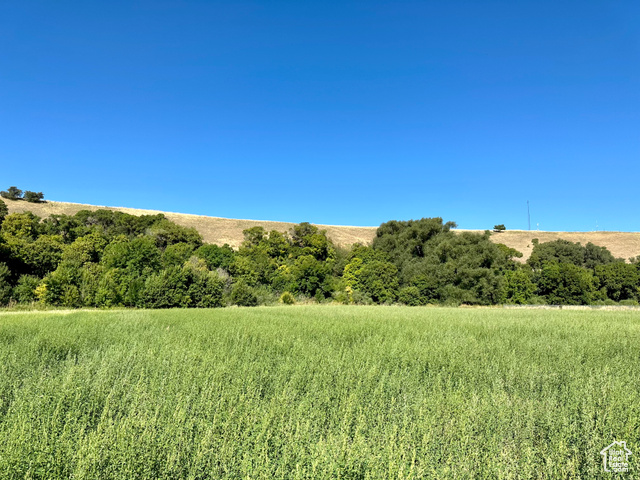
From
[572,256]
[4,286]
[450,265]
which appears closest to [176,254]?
[4,286]

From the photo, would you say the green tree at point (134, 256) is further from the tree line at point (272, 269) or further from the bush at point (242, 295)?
the bush at point (242, 295)

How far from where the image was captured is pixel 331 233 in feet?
207

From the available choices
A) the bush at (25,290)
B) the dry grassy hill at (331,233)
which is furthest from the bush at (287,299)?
the bush at (25,290)

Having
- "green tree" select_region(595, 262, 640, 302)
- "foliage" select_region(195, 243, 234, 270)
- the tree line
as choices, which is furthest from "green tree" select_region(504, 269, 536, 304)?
"foliage" select_region(195, 243, 234, 270)

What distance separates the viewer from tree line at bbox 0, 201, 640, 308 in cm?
2958

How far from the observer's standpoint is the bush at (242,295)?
3306cm

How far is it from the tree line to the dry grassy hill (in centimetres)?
747

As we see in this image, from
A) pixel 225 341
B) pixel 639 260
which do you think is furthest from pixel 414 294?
pixel 225 341

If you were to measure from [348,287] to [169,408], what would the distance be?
3761 centimetres

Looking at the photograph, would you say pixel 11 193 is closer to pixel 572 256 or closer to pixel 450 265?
pixel 450 265

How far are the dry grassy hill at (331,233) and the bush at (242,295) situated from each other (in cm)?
1775

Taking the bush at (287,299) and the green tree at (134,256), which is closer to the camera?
the green tree at (134,256)

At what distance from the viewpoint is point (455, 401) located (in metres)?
3.74

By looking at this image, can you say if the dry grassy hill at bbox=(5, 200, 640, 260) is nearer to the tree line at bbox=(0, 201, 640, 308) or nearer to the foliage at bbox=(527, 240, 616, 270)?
the foliage at bbox=(527, 240, 616, 270)
